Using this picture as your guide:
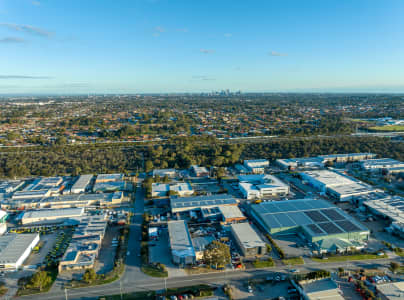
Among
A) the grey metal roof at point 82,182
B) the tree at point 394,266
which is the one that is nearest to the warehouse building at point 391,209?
the tree at point 394,266

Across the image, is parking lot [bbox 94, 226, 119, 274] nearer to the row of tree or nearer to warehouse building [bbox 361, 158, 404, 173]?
the row of tree

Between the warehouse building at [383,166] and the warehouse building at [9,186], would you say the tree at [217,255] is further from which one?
the warehouse building at [383,166]

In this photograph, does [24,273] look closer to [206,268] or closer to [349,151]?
[206,268]

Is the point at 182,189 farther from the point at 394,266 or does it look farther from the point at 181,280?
the point at 394,266

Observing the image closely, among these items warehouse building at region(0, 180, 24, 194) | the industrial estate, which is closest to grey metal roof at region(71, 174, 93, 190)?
the industrial estate

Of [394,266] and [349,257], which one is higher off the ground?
[394,266]

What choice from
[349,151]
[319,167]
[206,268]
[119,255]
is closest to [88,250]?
[119,255]

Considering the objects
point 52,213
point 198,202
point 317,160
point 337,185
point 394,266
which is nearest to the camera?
point 394,266

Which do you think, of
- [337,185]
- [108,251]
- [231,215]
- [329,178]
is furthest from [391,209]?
[108,251]
